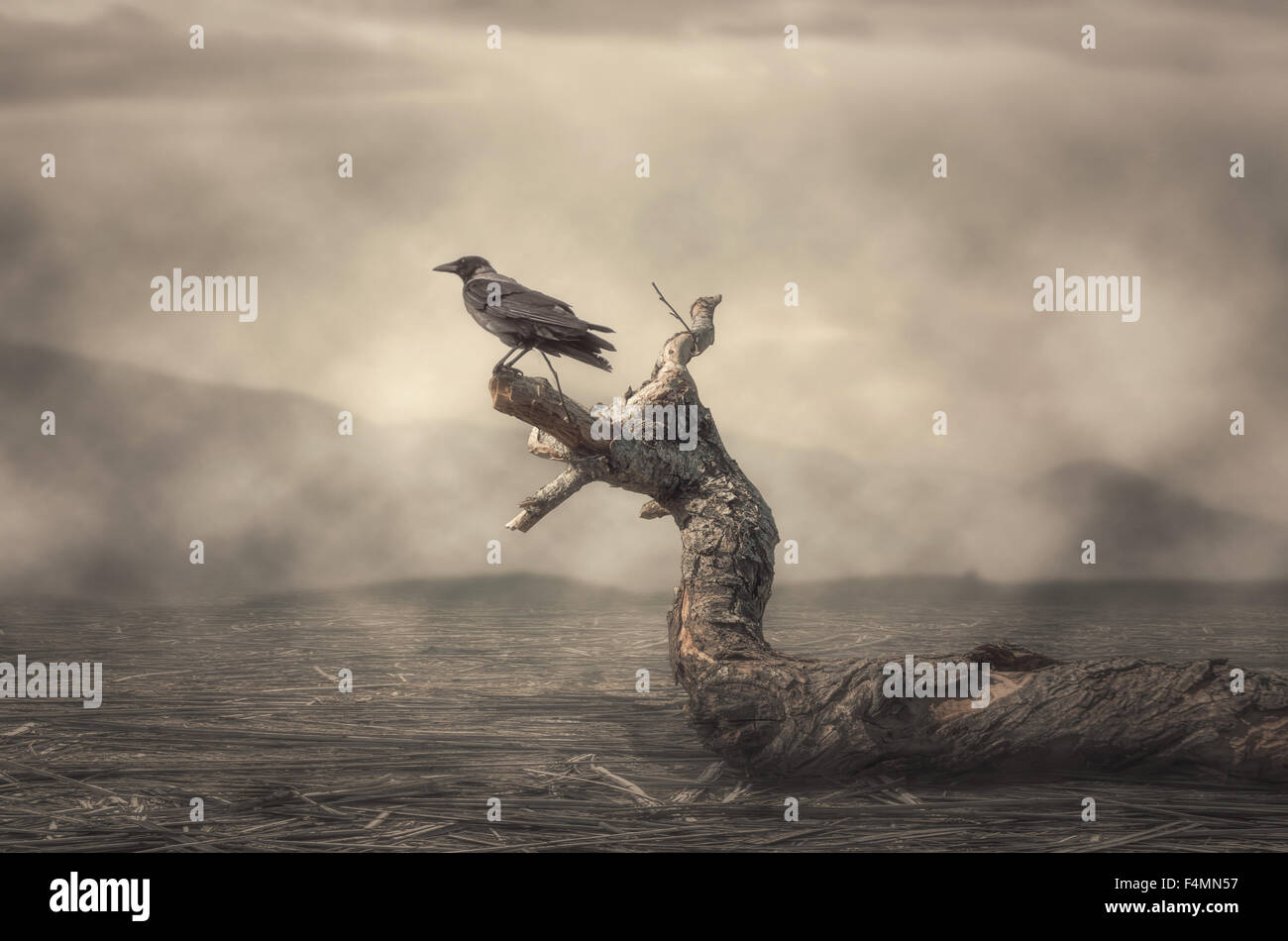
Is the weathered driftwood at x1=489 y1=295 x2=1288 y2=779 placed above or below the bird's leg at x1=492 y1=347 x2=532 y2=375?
below

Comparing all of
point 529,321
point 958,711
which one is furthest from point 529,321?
point 958,711

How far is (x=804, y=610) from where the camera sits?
6168 mm

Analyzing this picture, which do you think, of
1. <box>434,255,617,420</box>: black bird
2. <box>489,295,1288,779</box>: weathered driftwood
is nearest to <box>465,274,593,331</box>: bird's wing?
<box>434,255,617,420</box>: black bird

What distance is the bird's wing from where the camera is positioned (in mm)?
3568

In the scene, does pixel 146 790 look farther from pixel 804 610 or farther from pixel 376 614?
pixel 804 610

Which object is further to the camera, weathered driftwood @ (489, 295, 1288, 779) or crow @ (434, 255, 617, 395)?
crow @ (434, 255, 617, 395)

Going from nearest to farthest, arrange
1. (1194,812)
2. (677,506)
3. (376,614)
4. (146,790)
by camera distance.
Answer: (1194,812) → (146,790) → (677,506) → (376,614)

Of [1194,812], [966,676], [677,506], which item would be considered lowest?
[1194,812]

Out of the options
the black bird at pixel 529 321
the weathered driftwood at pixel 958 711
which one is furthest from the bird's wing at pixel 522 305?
the weathered driftwood at pixel 958 711

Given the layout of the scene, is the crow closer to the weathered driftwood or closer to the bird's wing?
the bird's wing

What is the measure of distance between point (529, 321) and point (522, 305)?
5 centimetres

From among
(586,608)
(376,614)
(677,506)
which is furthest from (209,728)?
(586,608)

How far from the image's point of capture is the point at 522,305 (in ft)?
11.8

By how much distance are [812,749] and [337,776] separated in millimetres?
1333
